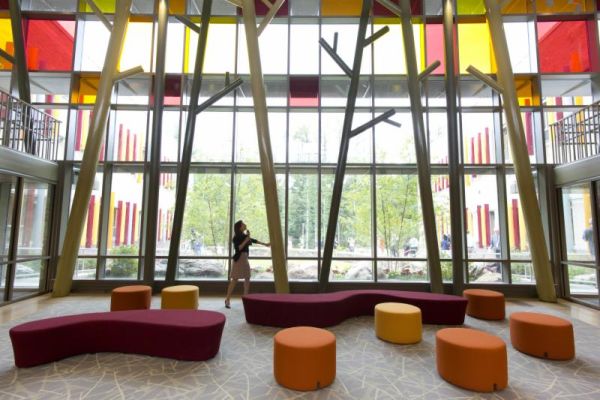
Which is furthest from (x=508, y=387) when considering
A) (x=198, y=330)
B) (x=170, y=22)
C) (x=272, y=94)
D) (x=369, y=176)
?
(x=170, y=22)

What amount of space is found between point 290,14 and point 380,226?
6787mm

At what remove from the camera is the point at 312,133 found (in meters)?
9.43

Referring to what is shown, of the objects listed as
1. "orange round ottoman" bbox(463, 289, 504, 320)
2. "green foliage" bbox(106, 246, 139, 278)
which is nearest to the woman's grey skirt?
"green foliage" bbox(106, 246, 139, 278)

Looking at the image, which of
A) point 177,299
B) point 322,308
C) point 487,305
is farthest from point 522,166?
point 177,299

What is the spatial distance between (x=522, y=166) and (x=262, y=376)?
7.55 m

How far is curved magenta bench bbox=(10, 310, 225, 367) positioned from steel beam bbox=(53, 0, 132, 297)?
3.94 meters

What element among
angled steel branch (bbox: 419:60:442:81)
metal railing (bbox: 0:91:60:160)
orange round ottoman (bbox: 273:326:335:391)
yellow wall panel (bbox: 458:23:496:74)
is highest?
yellow wall panel (bbox: 458:23:496:74)

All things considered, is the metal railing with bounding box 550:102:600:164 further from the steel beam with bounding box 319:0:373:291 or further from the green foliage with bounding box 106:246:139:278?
the green foliage with bounding box 106:246:139:278

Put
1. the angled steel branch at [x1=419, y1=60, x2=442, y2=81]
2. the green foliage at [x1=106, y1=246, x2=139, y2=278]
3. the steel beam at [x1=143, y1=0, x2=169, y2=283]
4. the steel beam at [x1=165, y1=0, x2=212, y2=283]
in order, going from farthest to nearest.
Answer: the green foliage at [x1=106, y1=246, x2=139, y2=278], the steel beam at [x1=143, y1=0, x2=169, y2=283], the steel beam at [x1=165, y1=0, x2=212, y2=283], the angled steel branch at [x1=419, y1=60, x2=442, y2=81]

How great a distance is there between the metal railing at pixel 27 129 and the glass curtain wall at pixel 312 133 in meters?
0.39

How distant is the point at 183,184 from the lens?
25.9ft

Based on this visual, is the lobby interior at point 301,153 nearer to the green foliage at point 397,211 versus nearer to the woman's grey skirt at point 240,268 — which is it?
the green foliage at point 397,211

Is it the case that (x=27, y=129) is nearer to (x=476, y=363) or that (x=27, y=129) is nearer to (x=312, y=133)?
(x=312, y=133)

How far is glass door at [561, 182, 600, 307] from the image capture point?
7611 mm
